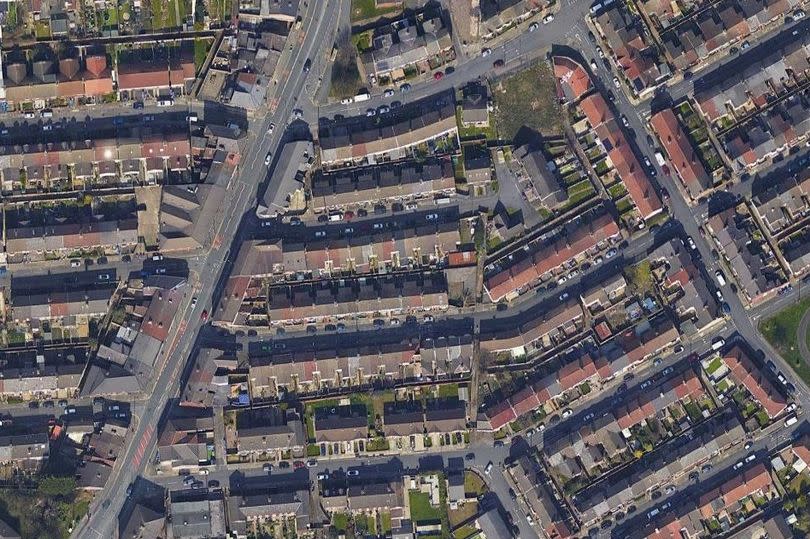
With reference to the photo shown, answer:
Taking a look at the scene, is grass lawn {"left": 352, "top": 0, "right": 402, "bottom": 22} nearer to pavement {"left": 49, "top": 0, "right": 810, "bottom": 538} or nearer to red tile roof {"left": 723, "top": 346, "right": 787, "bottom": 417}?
pavement {"left": 49, "top": 0, "right": 810, "bottom": 538}

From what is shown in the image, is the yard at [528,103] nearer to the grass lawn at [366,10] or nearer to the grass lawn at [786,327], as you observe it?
the grass lawn at [366,10]

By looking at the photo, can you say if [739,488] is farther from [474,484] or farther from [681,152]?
[681,152]

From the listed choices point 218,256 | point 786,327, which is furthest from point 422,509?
point 786,327

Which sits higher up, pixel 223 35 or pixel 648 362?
pixel 223 35

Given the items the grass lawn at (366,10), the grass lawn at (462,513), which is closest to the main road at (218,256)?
the grass lawn at (366,10)

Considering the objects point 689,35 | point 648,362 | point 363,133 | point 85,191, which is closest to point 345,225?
point 363,133

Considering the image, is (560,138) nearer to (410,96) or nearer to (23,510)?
(410,96)

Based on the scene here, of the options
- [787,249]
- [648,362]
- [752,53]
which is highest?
[752,53]
